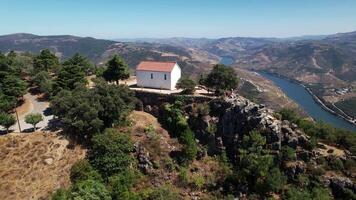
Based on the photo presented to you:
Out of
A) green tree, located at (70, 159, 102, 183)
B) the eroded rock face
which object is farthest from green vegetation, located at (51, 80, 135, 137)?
the eroded rock face

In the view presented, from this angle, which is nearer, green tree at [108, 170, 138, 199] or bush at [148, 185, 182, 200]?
bush at [148, 185, 182, 200]

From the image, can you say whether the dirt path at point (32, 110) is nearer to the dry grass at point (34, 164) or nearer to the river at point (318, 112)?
the dry grass at point (34, 164)

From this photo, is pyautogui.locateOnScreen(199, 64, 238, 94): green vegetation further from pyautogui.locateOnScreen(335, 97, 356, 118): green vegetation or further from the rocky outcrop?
pyautogui.locateOnScreen(335, 97, 356, 118): green vegetation

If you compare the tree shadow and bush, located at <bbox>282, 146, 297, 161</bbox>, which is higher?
the tree shadow

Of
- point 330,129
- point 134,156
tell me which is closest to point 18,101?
point 134,156

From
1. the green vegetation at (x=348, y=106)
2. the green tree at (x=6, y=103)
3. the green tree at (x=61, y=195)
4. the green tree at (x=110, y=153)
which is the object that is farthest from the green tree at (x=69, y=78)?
the green vegetation at (x=348, y=106)

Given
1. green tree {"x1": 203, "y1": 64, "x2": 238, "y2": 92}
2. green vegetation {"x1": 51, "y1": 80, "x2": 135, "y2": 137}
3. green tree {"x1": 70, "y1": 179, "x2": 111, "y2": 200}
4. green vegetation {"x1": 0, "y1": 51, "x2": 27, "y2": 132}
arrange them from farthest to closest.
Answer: green tree {"x1": 203, "y1": 64, "x2": 238, "y2": 92}
green vegetation {"x1": 0, "y1": 51, "x2": 27, "y2": 132}
green vegetation {"x1": 51, "y1": 80, "x2": 135, "y2": 137}
green tree {"x1": 70, "y1": 179, "x2": 111, "y2": 200}

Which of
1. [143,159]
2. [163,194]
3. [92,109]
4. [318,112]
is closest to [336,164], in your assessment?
[163,194]
